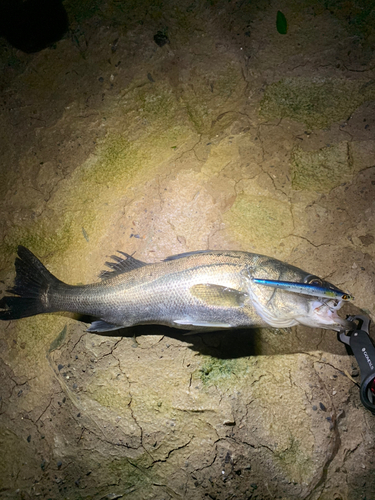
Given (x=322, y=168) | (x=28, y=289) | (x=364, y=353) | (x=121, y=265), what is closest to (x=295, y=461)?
(x=364, y=353)

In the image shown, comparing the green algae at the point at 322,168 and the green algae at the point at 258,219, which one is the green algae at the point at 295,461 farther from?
the green algae at the point at 322,168

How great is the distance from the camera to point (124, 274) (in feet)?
11.1

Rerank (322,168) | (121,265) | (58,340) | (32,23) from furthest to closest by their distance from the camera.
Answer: (32,23) < (322,168) < (58,340) < (121,265)

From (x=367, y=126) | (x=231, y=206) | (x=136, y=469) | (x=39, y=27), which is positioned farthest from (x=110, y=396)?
(x=39, y=27)

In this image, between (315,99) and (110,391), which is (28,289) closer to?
(110,391)

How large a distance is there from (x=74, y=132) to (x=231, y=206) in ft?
7.41

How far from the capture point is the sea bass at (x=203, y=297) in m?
3.07

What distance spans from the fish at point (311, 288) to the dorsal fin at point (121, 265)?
4.21ft

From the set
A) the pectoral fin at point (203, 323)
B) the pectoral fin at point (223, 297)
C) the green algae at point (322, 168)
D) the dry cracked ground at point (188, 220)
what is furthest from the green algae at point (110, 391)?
the green algae at point (322, 168)

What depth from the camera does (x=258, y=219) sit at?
12.3ft

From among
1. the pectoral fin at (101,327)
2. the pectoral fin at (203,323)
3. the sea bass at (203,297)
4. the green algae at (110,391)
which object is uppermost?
the sea bass at (203,297)

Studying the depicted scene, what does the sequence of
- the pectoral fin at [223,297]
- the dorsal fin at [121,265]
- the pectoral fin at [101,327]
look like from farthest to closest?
the dorsal fin at [121,265]
the pectoral fin at [101,327]
the pectoral fin at [223,297]

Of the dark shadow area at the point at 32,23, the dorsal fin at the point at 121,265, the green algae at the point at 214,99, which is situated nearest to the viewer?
the dorsal fin at the point at 121,265

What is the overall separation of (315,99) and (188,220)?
2174mm
